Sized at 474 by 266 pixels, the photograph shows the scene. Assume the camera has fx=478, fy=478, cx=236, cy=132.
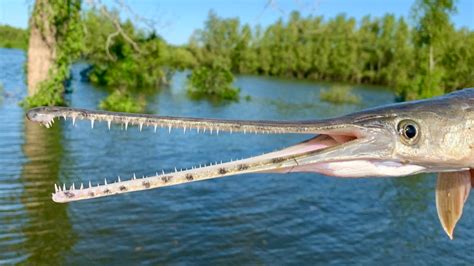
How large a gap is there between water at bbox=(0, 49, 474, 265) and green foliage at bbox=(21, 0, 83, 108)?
14.2 ft

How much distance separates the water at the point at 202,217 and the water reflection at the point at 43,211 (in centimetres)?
2

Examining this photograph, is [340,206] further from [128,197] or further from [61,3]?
[61,3]

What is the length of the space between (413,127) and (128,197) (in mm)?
6163

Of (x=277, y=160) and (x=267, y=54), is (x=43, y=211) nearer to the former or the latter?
(x=277, y=160)

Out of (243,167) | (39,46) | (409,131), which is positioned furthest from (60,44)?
(409,131)

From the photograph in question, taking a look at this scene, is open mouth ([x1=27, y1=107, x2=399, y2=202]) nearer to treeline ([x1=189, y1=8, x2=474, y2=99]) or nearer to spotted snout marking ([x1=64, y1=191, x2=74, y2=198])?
spotted snout marking ([x1=64, y1=191, x2=74, y2=198])

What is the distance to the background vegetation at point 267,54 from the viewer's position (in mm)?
19812

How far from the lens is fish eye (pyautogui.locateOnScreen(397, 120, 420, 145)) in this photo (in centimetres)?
284

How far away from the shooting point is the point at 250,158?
2650 mm

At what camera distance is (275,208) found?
8297 millimetres

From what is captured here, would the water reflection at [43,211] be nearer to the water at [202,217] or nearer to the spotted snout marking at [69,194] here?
the water at [202,217]

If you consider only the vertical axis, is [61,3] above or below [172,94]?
above

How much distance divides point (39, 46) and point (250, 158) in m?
16.2

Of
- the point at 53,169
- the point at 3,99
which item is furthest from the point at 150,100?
the point at 53,169
